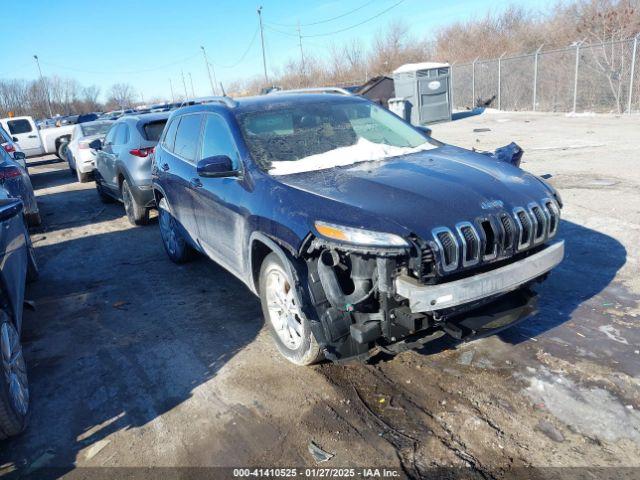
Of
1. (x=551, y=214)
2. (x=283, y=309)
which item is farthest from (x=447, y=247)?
(x=283, y=309)

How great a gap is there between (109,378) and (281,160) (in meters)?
2.09

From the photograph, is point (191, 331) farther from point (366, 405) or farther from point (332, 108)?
point (332, 108)

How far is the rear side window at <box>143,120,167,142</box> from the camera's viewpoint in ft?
25.0

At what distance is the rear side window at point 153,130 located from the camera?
7.61m

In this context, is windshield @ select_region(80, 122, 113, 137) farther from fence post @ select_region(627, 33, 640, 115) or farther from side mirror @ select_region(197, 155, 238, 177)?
fence post @ select_region(627, 33, 640, 115)

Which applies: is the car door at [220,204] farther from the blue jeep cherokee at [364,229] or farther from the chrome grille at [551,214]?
the chrome grille at [551,214]

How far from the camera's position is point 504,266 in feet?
9.70

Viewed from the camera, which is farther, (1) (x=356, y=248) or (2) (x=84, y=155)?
(2) (x=84, y=155)

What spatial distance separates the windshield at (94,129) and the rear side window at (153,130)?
19.7 ft

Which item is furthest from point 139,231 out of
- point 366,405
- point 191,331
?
point 366,405

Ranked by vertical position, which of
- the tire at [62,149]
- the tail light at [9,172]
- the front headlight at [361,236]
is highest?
the tail light at [9,172]

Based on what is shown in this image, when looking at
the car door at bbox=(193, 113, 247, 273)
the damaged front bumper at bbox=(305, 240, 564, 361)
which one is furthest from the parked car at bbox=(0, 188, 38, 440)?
the damaged front bumper at bbox=(305, 240, 564, 361)

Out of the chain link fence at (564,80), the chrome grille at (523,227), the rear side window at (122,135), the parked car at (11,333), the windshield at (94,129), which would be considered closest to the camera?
the parked car at (11,333)

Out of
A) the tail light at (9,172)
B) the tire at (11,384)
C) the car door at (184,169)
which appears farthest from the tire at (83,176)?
the tire at (11,384)
